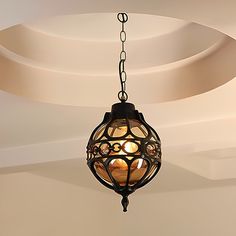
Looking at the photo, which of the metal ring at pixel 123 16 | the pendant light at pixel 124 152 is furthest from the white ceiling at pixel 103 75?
the pendant light at pixel 124 152

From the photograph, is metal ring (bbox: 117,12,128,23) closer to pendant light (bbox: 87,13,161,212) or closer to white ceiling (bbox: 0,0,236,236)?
white ceiling (bbox: 0,0,236,236)

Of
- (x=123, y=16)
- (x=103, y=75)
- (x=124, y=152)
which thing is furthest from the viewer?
(x=103, y=75)

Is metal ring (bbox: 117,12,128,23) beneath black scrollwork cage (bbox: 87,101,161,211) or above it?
above

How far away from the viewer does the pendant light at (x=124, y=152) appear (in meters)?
1.93

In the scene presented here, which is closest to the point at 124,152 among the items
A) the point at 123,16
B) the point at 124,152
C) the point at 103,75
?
the point at 124,152

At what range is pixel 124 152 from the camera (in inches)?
75.7

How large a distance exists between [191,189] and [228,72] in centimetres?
262

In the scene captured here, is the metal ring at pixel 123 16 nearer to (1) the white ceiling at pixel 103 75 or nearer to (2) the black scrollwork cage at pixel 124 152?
(1) the white ceiling at pixel 103 75

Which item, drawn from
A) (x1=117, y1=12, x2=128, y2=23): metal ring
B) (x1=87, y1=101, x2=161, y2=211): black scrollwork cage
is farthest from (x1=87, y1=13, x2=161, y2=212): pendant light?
(x1=117, y1=12, x2=128, y2=23): metal ring

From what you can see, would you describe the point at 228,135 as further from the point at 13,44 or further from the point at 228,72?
the point at 13,44

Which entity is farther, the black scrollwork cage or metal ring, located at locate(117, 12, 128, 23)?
metal ring, located at locate(117, 12, 128, 23)

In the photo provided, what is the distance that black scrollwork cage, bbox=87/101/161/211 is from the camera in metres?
1.93

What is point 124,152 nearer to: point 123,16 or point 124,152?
point 124,152

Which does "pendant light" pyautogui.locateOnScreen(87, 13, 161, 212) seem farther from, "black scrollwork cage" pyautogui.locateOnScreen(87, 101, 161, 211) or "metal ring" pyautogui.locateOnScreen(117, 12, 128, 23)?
"metal ring" pyautogui.locateOnScreen(117, 12, 128, 23)
